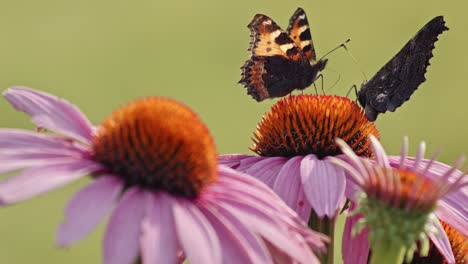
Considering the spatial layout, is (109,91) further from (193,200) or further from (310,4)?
(193,200)

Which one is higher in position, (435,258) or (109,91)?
(435,258)

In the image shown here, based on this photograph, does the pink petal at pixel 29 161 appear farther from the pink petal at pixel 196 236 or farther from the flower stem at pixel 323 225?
the flower stem at pixel 323 225

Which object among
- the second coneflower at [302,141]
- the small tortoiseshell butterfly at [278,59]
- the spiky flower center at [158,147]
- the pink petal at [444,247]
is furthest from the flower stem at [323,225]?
the small tortoiseshell butterfly at [278,59]

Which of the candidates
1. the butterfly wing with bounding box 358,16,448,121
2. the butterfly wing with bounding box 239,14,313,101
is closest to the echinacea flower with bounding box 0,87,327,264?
the butterfly wing with bounding box 358,16,448,121

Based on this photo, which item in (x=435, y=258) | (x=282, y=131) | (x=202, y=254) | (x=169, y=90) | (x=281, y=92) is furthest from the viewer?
(x=169, y=90)

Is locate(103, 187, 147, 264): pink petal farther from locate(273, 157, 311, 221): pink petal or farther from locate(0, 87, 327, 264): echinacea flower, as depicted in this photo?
locate(273, 157, 311, 221): pink petal

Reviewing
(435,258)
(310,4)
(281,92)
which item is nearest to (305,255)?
(435,258)

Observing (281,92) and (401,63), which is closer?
(401,63)
